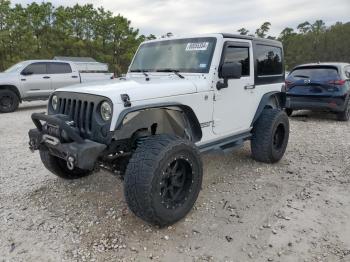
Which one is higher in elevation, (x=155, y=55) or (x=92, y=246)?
(x=155, y=55)

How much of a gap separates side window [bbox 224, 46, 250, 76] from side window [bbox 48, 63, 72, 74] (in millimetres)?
9259

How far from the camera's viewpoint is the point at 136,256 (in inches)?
114

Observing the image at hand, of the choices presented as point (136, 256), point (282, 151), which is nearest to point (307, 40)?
point (282, 151)

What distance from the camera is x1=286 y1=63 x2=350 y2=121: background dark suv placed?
28.4 ft

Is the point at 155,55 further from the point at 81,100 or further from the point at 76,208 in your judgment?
the point at 76,208

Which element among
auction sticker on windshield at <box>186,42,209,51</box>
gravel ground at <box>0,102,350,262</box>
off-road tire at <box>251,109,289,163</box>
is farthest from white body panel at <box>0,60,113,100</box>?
auction sticker on windshield at <box>186,42,209,51</box>

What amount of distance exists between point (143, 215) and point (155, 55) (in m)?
2.32

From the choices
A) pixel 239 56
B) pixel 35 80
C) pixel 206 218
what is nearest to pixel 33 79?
pixel 35 80

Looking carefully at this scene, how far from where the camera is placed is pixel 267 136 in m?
4.98

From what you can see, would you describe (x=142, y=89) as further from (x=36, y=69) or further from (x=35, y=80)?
(x=36, y=69)

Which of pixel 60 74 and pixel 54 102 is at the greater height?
pixel 60 74

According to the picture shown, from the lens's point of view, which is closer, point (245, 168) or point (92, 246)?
point (92, 246)

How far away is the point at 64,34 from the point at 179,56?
28.4 metres

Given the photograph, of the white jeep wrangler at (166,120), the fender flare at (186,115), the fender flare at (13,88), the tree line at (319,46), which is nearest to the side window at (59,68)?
the fender flare at (13,88)
